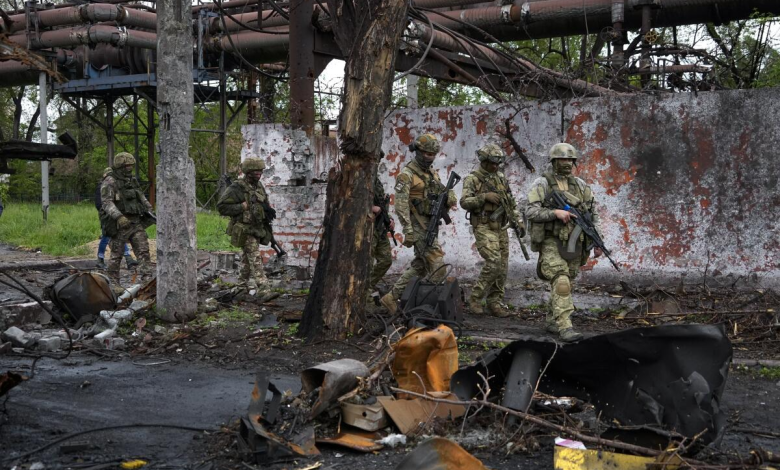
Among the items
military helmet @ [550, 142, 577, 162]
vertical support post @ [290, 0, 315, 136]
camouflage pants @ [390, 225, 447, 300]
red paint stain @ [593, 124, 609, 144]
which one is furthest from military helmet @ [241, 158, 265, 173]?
red paint stain @ [593, 124, 609, 144]

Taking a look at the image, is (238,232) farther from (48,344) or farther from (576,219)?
(576,219)

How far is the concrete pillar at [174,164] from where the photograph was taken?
24.8ft

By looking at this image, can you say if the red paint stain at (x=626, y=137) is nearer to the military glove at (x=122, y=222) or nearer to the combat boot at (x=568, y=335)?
the combat boot at (x=568, y=335)

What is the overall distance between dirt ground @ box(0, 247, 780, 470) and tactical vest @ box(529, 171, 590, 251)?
3.14 ft

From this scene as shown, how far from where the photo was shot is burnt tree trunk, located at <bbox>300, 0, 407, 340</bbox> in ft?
22.0

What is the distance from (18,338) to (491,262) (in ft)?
15.2

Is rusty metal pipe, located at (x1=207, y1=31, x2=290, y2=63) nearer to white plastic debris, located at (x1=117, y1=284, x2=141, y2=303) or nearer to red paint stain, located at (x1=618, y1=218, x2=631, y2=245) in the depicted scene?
white plastic debris, located at (x1=117, y1=284, x2=141, y2=303)

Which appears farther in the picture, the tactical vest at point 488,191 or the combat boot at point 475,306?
the combat boot at point 475,306

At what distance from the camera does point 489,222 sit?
331 inches

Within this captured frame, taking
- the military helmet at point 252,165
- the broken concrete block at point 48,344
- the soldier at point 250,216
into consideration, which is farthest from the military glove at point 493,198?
the broken concrete block at point 48,344

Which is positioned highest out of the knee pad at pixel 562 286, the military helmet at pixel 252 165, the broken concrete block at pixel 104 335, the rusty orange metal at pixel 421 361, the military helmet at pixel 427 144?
the military helmet at pixel 427 144

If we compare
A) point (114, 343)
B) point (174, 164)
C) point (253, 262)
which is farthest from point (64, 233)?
point (114, 343)

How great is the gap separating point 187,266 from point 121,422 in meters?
3.22

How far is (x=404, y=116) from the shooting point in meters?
10.2
